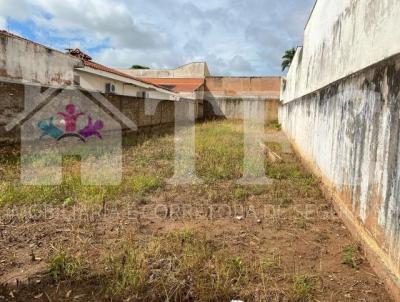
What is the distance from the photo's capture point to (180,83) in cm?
2866

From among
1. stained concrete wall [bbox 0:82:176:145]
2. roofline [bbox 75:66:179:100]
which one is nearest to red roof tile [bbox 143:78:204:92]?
roofline [bbox 75:66:179:100]

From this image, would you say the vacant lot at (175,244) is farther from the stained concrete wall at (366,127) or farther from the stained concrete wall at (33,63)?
the stained concrete wall at (33,63)

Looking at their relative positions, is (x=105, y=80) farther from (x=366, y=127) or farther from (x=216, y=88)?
(x=366, y=127)

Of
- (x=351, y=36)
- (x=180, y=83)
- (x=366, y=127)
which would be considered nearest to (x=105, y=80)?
(x=180, y=83)

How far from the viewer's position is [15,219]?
4086mm

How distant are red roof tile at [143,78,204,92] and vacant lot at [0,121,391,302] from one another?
65.4 feet

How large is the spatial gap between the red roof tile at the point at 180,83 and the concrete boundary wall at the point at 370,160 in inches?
799

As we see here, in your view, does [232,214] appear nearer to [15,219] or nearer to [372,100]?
[372,100]

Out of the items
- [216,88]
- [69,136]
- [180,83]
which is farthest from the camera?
[180,83]

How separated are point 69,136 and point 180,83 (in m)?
19.9

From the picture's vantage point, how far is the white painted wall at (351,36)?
10.6 ft

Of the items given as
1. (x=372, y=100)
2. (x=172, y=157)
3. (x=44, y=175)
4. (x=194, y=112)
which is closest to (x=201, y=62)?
(x=194, y=112)

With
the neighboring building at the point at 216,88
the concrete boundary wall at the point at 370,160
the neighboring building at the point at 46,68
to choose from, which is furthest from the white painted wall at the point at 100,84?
the concrete boundary wall at the point at 370,160

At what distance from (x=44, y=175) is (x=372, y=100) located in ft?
16.3
